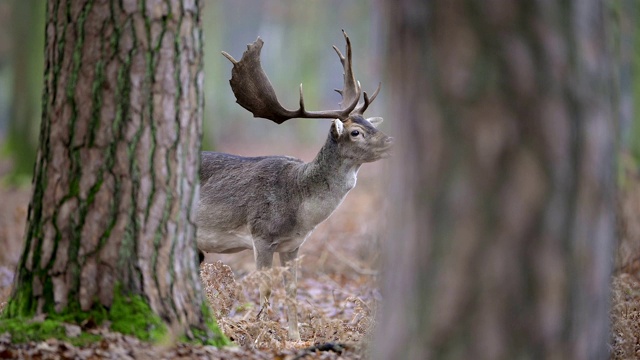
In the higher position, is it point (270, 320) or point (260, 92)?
point (260, 92)

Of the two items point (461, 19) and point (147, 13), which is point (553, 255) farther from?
point (147, 13)

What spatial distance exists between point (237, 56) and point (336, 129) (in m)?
59.2

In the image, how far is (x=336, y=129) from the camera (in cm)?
960

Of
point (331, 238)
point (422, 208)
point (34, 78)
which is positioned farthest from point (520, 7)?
point (34, 78)

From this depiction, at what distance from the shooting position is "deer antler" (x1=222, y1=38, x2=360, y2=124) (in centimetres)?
939

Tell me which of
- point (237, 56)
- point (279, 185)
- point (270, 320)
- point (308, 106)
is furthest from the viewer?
point (237, 56)

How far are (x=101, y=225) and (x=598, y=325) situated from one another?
2757mm

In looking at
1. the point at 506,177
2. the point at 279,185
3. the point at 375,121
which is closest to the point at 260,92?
the point at 279,185

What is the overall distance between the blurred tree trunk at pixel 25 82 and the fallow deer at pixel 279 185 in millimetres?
12989

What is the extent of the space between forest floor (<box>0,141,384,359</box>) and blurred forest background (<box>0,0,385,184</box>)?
5.04 meters

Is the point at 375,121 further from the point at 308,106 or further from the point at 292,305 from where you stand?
the point at 308,106

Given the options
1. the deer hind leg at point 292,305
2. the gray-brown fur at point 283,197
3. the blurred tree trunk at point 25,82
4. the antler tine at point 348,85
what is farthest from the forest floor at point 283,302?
the blurred tree trunk at point 25,82

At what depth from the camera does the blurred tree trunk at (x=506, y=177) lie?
12.3ft

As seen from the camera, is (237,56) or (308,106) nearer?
(308,106)
